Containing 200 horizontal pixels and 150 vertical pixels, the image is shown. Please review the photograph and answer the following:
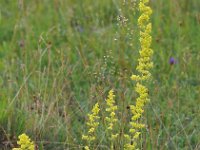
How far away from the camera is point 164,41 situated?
13.0ft

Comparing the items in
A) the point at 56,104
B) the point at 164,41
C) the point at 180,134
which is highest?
the point at 164,41

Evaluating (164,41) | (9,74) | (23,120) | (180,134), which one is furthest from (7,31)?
(180,134)

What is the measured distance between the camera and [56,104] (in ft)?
10.1

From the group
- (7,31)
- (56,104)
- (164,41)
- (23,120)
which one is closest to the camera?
(23,120)

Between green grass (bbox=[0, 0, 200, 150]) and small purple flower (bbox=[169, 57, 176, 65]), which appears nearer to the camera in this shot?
green grass (bbox=[0, 0, 200, 150])

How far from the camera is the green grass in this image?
9.61ft

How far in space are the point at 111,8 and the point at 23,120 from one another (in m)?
1.81

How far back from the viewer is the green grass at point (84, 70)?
2.93 metres

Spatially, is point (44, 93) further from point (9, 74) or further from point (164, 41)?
point (164, 41)

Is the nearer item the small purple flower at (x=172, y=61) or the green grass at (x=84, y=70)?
the green grass at (x=84, y=70)

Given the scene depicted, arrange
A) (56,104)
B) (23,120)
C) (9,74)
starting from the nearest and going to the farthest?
1. (23,120)
2. (56,104)
3. (9,74)

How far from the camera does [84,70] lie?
3.59 meters

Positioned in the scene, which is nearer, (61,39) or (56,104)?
(56,104)

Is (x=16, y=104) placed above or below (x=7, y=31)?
below
